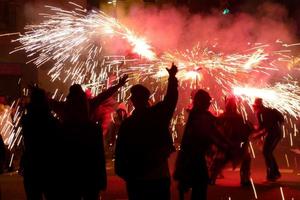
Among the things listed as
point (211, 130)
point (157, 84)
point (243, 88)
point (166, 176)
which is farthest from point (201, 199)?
point (157, 84)

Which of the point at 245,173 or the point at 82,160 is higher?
the point at 82,160

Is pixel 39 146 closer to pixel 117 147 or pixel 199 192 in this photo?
pixel 117 147

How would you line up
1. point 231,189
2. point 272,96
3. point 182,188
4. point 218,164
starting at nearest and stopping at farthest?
1. point 182,188
2. point 218,164
3. point 231,189
4. point 272,96

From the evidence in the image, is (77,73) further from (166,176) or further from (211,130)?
(166,176)

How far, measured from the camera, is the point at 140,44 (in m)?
15.0

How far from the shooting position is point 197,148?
23.7ft

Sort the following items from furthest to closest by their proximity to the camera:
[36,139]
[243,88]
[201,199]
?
[243,88] < [201,199] < [36,139]

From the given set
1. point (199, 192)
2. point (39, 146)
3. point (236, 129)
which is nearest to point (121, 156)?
point (39, 146)

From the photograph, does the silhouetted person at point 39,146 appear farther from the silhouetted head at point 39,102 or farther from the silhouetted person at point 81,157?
the silhouetted person at point 81,157

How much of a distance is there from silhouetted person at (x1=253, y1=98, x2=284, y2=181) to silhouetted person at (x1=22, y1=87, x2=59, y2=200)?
21.6 ft

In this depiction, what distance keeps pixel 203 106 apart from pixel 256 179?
18.4 feet

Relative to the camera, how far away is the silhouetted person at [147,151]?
225 inches

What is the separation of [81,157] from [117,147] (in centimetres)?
54

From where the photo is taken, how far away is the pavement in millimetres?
10320
